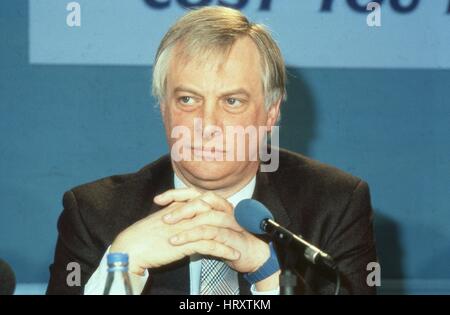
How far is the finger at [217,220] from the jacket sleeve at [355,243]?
389 millimetres

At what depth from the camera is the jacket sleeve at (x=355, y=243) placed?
7.65ft

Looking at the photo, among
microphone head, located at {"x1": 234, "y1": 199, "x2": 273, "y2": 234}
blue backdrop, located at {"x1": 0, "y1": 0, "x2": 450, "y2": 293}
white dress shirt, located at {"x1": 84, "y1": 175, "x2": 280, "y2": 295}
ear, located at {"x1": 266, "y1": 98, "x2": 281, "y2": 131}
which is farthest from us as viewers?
blue backdrop, located at {"x1": 0, "y1": 0, "x2": 450, "y2": 293}

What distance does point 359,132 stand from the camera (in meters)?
3.39

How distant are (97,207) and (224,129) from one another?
1.42ft

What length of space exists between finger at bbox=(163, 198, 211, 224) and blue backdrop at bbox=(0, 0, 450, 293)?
1288 mm

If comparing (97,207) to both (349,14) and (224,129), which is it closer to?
(224,129)

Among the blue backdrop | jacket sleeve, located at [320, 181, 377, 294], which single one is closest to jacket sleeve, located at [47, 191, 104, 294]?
jacket sleeve, located at [320, 181, 377, 294]

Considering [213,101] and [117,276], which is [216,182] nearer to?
[213,101]

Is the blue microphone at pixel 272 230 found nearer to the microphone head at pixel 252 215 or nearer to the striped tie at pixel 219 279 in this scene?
the microphone head at pixel 252 215

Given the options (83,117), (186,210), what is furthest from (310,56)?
(186,210)

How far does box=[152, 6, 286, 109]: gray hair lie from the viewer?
2.34 meters

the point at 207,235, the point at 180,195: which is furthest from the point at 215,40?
the point at 207,235

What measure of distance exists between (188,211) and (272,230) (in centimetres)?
39

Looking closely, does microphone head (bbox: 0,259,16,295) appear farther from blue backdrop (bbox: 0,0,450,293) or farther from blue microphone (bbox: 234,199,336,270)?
blue backdrop (bbox: 0,0,450,293)
